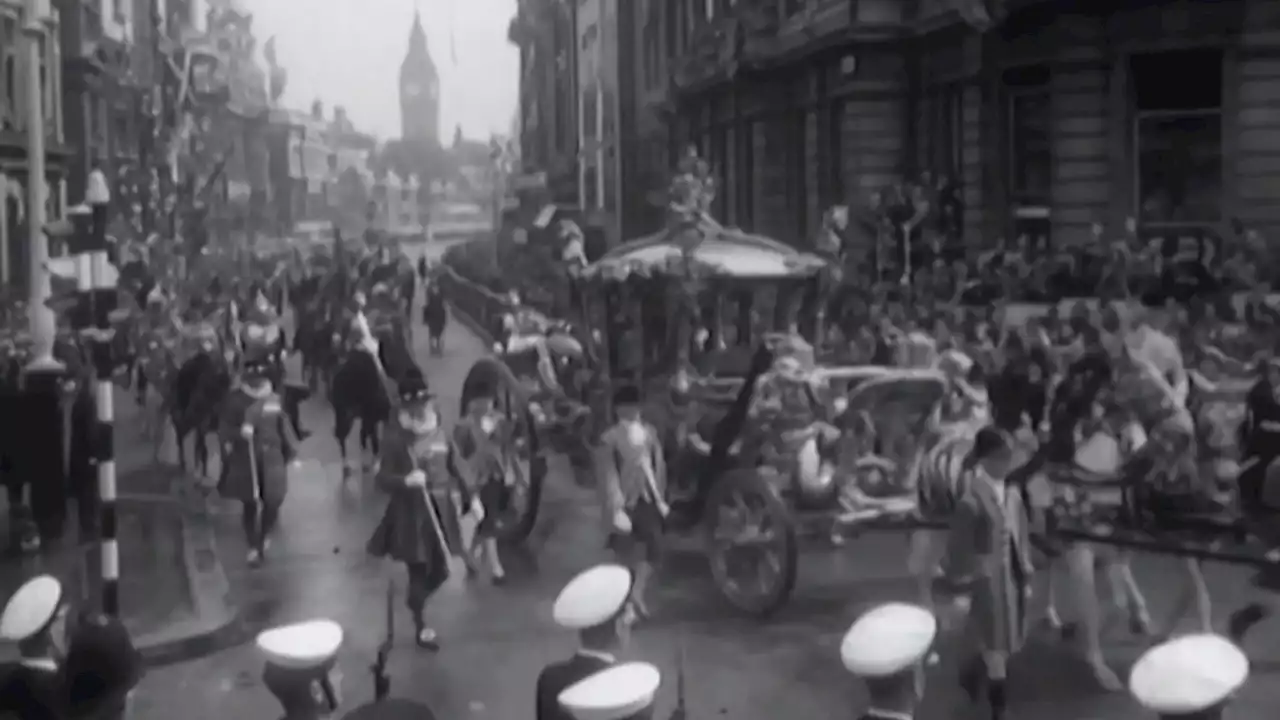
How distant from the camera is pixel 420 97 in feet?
26.9

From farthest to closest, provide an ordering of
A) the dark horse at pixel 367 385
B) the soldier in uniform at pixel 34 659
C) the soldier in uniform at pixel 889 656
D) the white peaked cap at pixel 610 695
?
the dark horse at pixel 367 385, the soldier in uniform at pixel 34 659, the soldier in uniform at pixel 889 656, the white peaked cap at pixel 610 695

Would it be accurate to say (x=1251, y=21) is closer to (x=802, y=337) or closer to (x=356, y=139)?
(x=802, y=337)

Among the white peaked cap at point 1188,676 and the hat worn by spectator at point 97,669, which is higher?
the white peaked cap at point 1188,676

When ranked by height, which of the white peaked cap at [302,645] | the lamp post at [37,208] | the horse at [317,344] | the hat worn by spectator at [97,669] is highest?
the lamp post at [37,208]

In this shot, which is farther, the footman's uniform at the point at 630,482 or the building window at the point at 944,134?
the building window at the point at 944,134

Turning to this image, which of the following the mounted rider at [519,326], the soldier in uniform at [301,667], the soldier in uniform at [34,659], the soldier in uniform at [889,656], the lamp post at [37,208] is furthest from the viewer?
the mounted rider at [519,326]

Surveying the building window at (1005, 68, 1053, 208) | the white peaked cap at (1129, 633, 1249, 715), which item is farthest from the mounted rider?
the white peaked cap at (1129, 633, 1249, 715)

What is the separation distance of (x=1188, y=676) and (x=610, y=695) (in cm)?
182

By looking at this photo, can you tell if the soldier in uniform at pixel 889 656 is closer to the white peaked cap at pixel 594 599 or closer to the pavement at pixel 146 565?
the white peaked cap at pixel 594 599

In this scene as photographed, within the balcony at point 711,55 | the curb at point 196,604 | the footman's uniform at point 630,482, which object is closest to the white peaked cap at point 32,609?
the curb at point 196,604

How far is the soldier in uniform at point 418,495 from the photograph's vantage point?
7.97 m

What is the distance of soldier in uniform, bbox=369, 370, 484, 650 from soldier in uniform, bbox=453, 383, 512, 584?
0.11 metres

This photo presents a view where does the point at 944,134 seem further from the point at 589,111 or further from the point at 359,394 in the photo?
the point at 359,394

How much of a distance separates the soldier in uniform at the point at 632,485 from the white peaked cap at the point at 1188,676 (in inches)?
147
